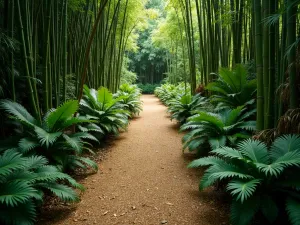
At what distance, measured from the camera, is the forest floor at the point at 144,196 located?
1.85 m

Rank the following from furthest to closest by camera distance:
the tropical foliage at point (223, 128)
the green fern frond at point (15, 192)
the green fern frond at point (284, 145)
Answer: the tropical foliage at point (223, 128)
the green fern frond at point (284, 145)
the green fern frond at point (15, 192)

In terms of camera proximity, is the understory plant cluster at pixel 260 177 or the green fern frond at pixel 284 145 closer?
the understory plant cluster at pixel 260 177

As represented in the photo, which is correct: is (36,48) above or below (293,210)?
above

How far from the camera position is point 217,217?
181cm

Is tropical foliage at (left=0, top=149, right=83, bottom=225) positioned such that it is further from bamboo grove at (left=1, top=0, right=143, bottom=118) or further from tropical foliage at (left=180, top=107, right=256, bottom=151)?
tropical foliage at (left=180, top=107, right=256, bottom=151)

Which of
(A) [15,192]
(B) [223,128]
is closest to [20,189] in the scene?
(A) [15,192]

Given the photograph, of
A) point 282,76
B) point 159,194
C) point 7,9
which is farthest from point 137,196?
point 7,9

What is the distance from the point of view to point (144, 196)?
2.22 m

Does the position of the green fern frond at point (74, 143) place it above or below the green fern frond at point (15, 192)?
above

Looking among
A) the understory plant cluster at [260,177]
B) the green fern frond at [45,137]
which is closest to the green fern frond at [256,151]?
the understory plant cluster at [260,177]

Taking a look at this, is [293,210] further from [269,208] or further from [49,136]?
[49,136]

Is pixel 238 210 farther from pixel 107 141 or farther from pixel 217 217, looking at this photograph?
pixel 107 141

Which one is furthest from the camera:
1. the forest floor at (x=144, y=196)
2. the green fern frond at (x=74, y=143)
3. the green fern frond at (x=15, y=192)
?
the green fern frond at (x=74, y=143)

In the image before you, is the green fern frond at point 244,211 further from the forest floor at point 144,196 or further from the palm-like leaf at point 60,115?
the palm-like leaf at point 60,115
